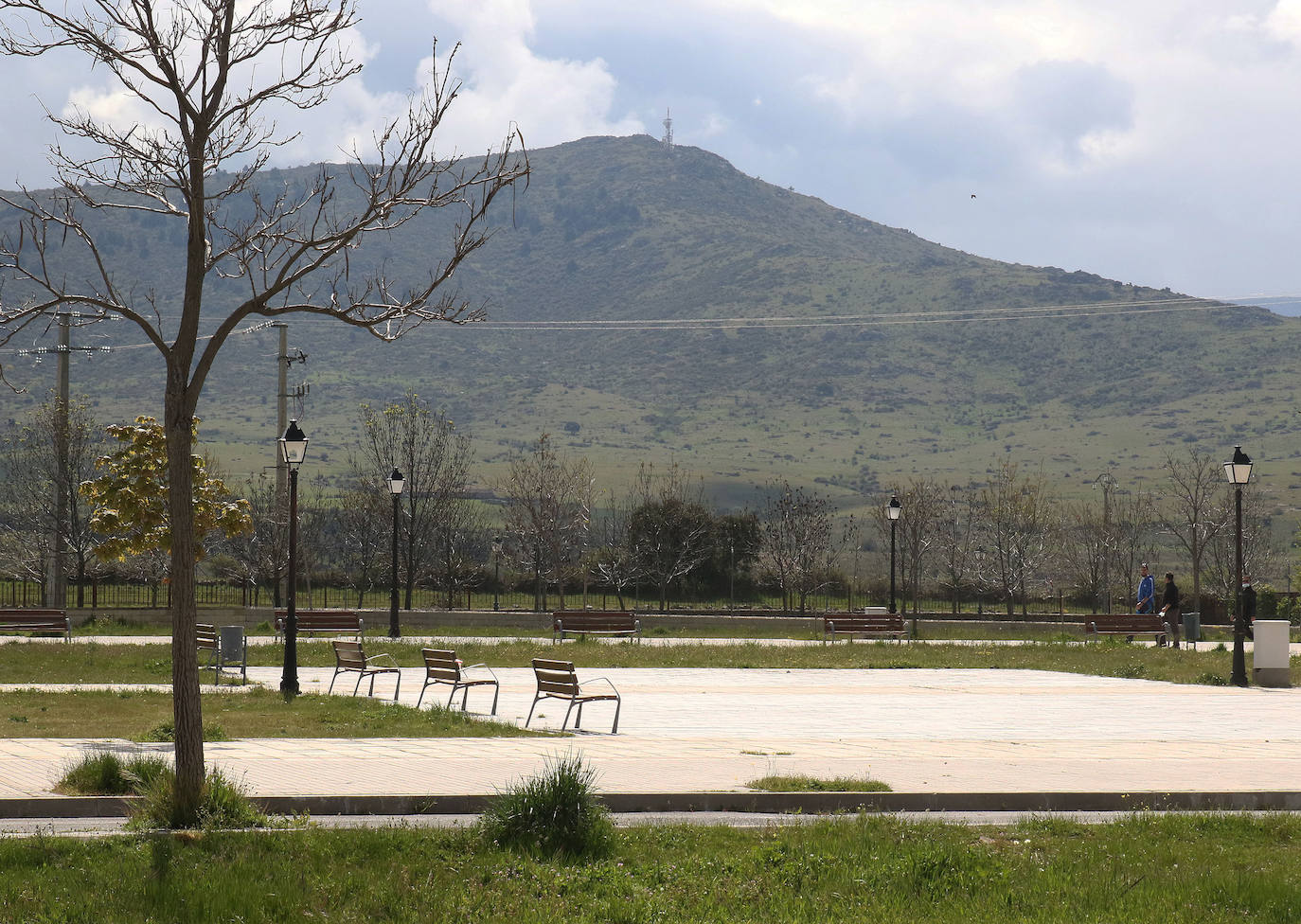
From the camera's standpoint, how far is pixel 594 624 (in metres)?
32.3

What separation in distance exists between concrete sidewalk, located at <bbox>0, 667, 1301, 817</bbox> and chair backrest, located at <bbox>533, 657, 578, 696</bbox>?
460mm

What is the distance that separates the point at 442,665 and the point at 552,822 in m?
9.71

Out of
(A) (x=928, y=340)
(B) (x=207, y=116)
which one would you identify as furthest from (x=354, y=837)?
(A) (x=928, y=340)

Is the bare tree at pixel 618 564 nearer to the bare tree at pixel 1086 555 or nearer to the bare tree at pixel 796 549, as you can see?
the bare tree at pixel 796 549

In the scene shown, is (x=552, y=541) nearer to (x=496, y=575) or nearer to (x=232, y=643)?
(x=496, y=575)

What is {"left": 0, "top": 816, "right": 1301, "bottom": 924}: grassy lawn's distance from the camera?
6910 millimetres

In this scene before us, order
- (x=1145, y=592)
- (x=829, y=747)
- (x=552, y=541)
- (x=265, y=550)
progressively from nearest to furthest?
(x=829, y=747), (x=1145, y=592), (x=265, y=550), (x=552, y=541)

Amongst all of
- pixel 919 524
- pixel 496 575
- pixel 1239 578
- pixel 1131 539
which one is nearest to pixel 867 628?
pixel 1239 578

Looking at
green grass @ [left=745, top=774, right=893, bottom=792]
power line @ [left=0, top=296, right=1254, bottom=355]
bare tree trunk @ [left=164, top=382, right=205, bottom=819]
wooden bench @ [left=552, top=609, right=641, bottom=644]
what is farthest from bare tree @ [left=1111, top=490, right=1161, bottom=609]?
power line @ [left=0, top=296, right=1254, bottom=355]

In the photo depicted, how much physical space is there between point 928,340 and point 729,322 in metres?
24.8

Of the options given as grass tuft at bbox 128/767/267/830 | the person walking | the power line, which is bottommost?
grass tuft at bbox 128/767/267/830

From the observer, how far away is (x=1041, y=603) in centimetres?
6200

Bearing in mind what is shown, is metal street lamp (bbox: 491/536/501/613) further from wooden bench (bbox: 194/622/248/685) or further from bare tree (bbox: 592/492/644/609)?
wooden bench (bbox: 194/622/248/685)

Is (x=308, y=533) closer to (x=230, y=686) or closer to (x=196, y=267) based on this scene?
(x=230, y=686)
